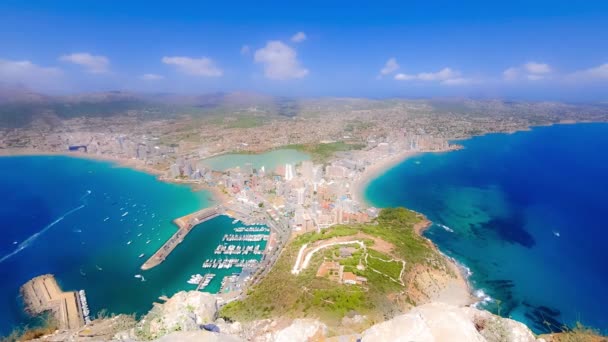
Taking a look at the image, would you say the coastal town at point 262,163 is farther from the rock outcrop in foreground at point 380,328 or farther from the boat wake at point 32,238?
the rock outcrop in foreground at point 380,328

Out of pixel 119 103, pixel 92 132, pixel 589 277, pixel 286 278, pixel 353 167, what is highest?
pixel 119 103

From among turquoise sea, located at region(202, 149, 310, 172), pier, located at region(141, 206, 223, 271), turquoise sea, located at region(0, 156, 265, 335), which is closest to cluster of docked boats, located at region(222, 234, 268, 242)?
turquoise sea, located at region(0, 156, 265, 335)

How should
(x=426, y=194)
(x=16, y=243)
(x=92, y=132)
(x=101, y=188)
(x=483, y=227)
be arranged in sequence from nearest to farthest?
1. (x=16, y=243)
2. (x=483, y=227)
3. (x=426, y=194)
4. (x=101, y=188)
5. (x=92, y=132)

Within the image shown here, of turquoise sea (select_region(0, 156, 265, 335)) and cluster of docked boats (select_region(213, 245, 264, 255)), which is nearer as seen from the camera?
turquoise sea (select_region(0, 156, 265, 335))

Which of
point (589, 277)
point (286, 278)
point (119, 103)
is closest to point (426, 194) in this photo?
point (589, 277)

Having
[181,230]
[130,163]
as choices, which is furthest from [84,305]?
[130,163]

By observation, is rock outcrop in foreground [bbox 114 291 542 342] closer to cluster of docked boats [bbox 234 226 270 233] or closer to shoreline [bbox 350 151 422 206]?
cluster of docked boats [bbox 234 226 270 233]

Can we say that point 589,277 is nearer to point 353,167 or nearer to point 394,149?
point 353,167
